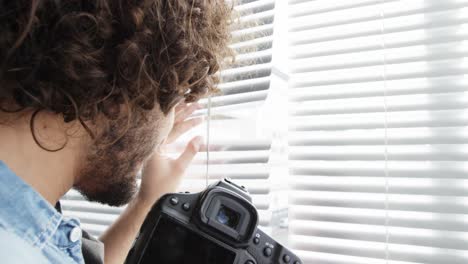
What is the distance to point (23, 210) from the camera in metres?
0.53

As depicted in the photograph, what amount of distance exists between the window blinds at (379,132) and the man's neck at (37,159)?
19.2 inches

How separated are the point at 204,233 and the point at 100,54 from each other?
322 mm

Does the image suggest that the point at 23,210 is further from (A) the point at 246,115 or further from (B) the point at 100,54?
(A) the point at 246,115

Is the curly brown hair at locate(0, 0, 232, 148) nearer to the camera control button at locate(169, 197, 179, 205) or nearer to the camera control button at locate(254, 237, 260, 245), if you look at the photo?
the camera control button at locate(169, 197, 179, 205)

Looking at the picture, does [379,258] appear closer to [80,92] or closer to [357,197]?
[357,197]

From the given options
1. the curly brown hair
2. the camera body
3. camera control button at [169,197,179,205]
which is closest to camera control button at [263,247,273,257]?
the camera body

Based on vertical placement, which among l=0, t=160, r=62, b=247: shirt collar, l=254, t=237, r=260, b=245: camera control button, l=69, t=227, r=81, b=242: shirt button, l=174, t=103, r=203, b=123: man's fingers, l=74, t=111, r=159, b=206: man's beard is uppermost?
l=174, t=103, r=203, b=123: man's fingers

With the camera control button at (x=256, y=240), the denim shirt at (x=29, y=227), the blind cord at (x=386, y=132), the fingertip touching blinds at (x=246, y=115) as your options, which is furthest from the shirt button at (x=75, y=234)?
the blind cord at (x=386, y=132)

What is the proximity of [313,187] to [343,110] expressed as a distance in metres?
0.18

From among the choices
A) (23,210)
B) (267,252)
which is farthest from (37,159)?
(267,252)

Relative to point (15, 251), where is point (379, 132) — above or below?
above

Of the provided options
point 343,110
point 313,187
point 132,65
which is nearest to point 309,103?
point 343,110

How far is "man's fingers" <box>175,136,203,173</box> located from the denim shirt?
0.38m

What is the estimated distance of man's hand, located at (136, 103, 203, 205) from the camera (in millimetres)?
915
